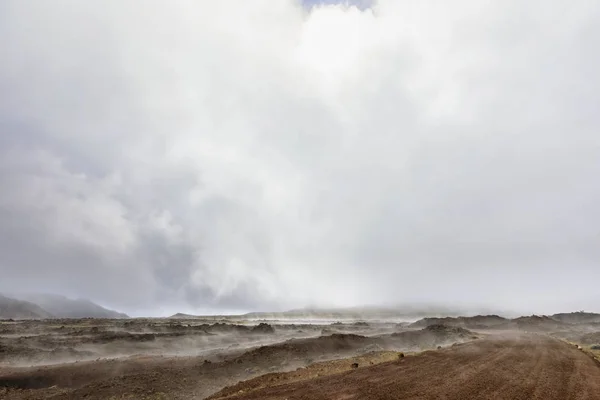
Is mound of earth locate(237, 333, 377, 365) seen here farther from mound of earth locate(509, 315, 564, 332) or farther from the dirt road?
mound of earth locate(509, 315, 564, 332)

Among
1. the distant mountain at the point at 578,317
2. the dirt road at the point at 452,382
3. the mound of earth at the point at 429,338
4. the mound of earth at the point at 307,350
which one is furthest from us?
the distant mountain at the point at 578,317

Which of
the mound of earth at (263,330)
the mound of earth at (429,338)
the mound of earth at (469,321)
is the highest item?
the mound of earth at (469,321)

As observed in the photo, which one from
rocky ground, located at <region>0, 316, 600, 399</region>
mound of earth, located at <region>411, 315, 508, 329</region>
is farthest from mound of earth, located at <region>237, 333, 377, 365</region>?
mound of earth, located at <region>411, 315, 508, 329</region>

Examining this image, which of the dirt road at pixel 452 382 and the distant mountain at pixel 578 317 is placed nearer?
the dirt road at pixel 452 382

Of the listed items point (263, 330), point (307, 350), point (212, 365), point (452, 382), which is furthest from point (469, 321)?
point (452, 382)

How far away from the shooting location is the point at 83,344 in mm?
45938

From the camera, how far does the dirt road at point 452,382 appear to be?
18.6 m

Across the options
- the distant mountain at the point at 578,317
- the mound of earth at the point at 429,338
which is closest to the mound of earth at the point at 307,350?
the mound of earth at the point at 429,338

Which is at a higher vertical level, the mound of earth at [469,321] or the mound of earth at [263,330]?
the mound of earth at [469,321]

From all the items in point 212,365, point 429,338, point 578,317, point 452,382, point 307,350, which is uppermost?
point 578,317

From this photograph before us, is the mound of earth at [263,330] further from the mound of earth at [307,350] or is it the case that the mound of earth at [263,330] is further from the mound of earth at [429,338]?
the mound of earth at [307,350]

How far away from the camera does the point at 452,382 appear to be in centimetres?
2123

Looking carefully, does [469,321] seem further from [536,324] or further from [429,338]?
[429,338]

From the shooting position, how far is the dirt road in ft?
61.0
